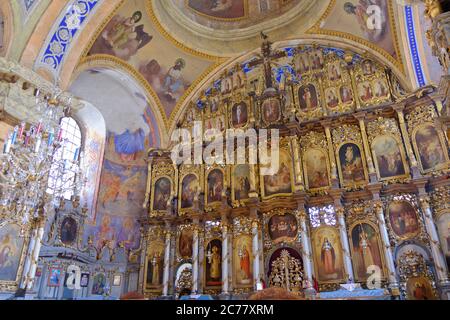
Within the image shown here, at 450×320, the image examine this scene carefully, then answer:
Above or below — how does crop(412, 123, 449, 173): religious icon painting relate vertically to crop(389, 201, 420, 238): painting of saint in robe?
above

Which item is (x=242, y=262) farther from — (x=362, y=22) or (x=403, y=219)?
(x=362, y=22)

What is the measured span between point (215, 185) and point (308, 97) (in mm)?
5226

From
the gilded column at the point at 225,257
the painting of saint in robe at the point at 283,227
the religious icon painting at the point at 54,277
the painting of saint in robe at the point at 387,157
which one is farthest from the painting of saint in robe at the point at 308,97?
the religious icon painting at the point at 54,277

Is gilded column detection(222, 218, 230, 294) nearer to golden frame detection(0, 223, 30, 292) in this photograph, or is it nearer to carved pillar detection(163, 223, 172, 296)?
carved pillar detection(163, 223, 172, 296)

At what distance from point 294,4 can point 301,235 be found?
9.59 meters

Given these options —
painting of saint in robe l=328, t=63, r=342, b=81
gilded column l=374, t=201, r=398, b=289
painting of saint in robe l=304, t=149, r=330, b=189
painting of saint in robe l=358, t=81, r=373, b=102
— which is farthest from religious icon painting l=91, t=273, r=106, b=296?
painting of saint in robe l=358, t=81, r=373, b=102

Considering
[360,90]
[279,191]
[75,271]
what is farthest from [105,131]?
[360,90]

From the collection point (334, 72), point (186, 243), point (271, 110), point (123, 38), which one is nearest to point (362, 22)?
point (334, 72)

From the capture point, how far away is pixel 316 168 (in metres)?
12.2

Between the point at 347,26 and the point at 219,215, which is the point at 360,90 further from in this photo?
the point at 219,215

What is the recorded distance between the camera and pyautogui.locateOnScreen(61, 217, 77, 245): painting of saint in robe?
11.5m

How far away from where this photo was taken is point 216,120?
14.9m

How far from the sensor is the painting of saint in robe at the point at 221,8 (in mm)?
14469

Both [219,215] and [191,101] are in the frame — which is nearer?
[219,215]
